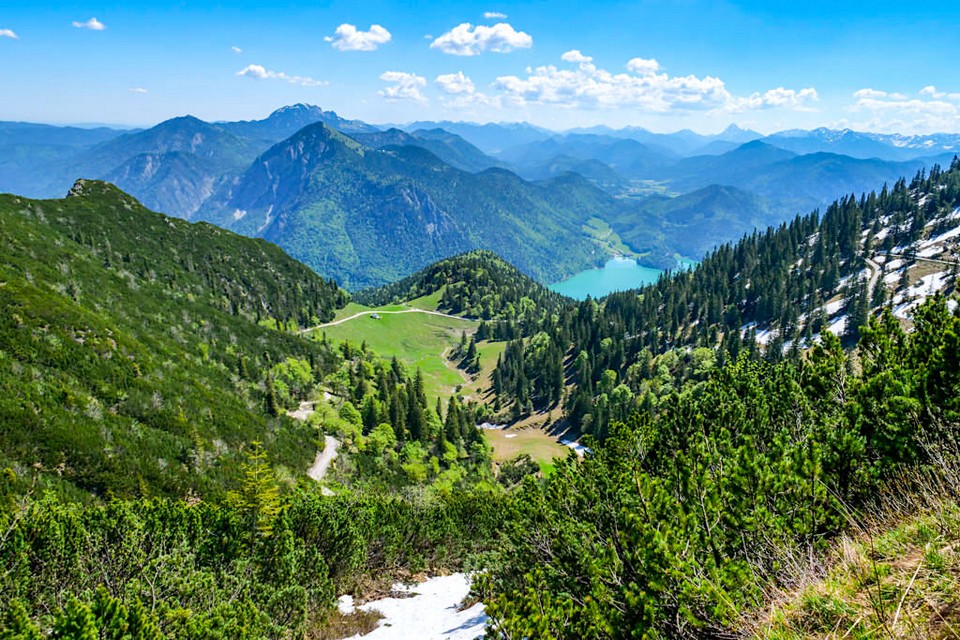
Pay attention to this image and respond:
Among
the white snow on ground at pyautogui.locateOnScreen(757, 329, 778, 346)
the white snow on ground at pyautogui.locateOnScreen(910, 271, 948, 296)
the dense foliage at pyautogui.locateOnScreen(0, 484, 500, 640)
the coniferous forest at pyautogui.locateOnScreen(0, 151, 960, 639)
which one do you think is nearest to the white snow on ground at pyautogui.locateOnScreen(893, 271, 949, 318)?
the white snow on ground at pyautogui.locateOnScreen(910, 271, 948, 296)

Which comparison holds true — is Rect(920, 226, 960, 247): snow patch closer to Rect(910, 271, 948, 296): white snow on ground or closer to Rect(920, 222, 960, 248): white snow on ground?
Rect(920, 222, 960, 248): white snow on ground

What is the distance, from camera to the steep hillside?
4653cm

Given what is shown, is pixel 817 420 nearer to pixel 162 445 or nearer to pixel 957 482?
pixel 957 482

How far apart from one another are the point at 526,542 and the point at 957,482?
1623 centimetres

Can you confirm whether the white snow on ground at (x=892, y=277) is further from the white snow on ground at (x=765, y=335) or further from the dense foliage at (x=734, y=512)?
the dense foliage at (x=734, y=512)

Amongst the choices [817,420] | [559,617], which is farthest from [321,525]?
[817,420]

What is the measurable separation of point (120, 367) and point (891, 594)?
78.4 metres

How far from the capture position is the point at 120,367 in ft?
209

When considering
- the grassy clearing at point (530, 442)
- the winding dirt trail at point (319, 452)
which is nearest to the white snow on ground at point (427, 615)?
the winding dirt trail at point (319, 452)

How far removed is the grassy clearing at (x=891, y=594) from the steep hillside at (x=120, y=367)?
5264 cm

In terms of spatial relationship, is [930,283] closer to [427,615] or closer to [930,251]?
[930,251]

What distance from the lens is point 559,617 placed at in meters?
12.7

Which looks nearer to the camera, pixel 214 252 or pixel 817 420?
pixel 817 420

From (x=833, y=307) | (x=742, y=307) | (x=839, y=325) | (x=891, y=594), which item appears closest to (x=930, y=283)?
(x=833, y=307)
